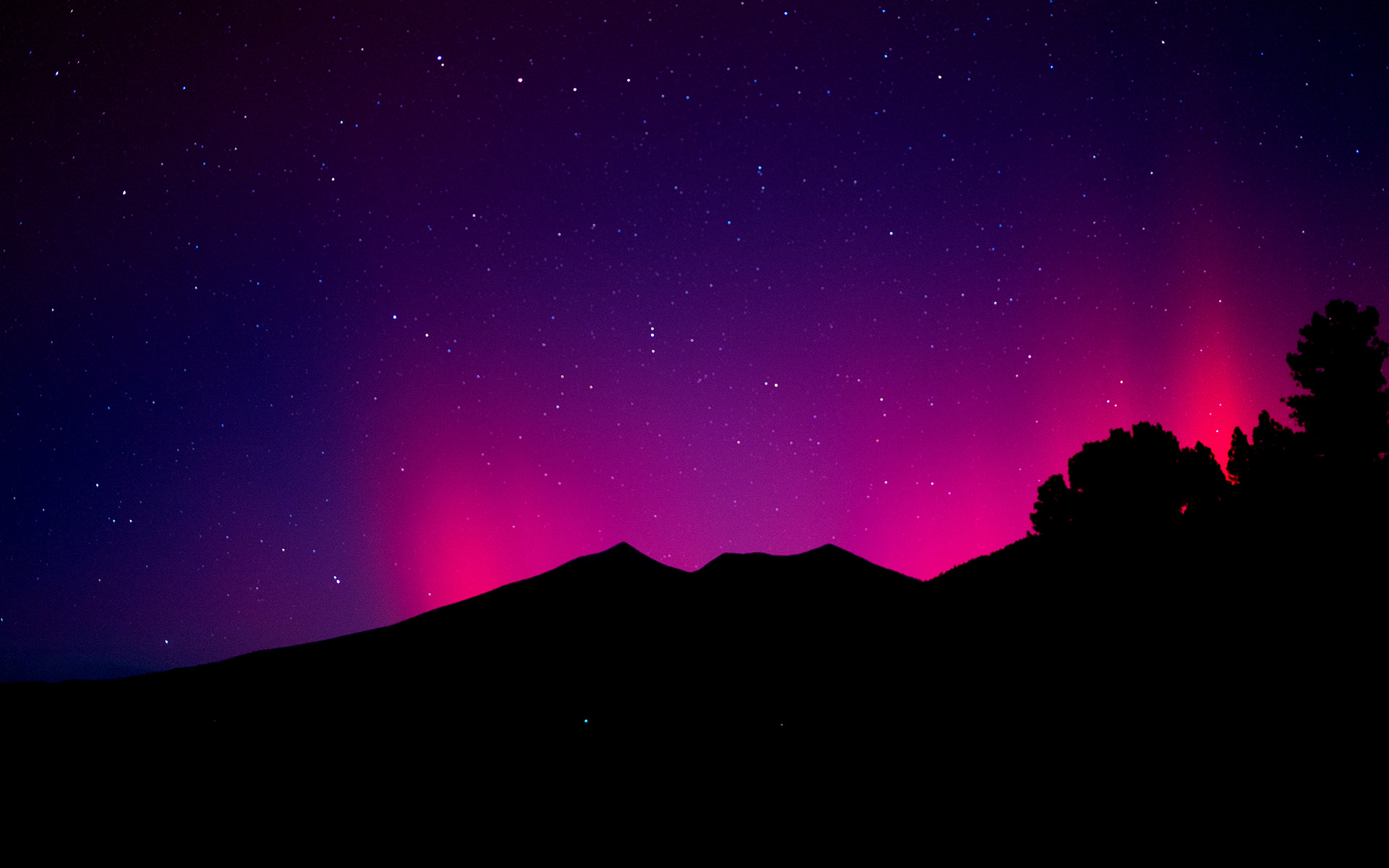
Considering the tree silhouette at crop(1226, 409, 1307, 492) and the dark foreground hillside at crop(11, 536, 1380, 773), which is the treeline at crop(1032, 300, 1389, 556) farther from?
the dark foreground hillside at crop(11, 536, 1380, 773)

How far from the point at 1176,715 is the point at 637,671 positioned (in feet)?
92.9

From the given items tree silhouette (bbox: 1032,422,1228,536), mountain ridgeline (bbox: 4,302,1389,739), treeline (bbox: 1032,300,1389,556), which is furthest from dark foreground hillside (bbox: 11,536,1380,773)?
tree silhouette (bbox: 1032,422,1228,536)

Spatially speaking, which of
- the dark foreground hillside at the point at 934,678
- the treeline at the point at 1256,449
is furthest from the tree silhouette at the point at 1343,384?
the dark foreground hillside at the point at 934,678

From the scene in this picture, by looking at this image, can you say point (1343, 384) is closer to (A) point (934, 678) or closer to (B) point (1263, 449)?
(B) point (1263, 449)

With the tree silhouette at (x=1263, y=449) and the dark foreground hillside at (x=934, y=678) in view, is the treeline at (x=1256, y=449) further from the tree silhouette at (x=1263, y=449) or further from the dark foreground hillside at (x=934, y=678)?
the dark foreground hillside at (x=934, y=678)

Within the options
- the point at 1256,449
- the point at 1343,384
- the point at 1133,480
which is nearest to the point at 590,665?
the point at 1133,480

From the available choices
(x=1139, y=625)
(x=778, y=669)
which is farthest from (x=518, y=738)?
(x=1139, y=625)

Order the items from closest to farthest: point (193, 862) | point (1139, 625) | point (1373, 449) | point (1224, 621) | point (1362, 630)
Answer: point (1362, 630) < point (1224, 621) < point (1139, 625) < point (193, 862) < point (1373, 449)

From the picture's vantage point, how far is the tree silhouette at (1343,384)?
25609 mm

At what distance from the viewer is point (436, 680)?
37688 millimetres

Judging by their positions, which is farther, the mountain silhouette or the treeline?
the treeline

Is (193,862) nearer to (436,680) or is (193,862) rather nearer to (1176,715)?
(1176,715)

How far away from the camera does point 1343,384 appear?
2659 cm

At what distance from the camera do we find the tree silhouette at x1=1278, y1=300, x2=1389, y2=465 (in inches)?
1008
